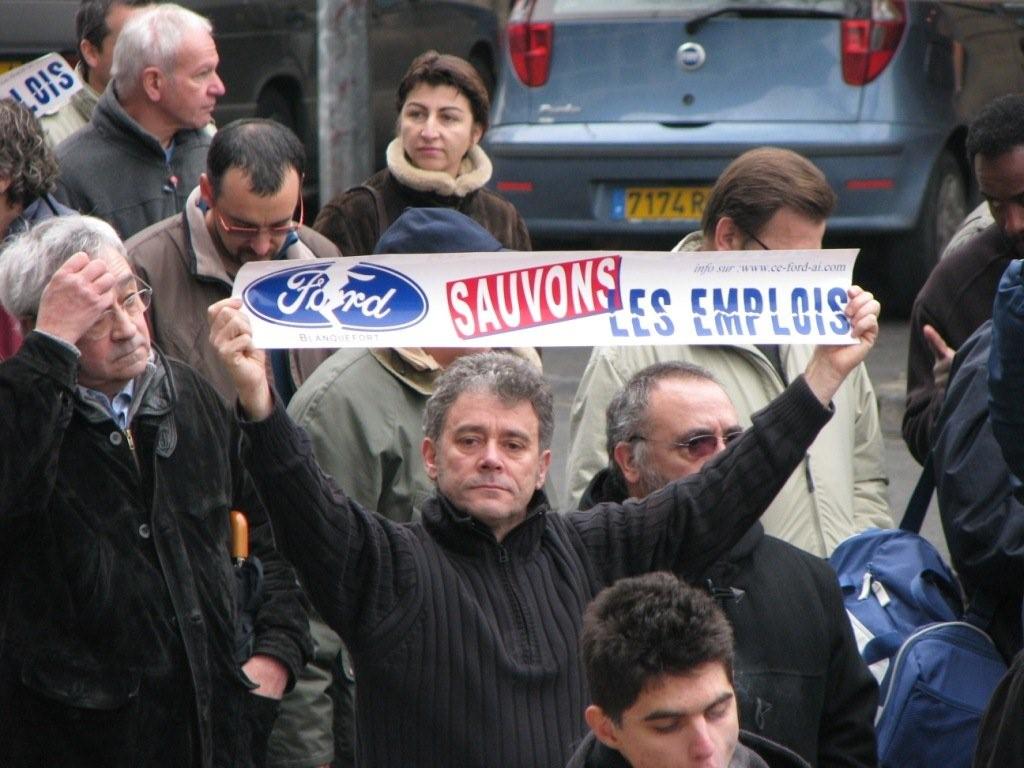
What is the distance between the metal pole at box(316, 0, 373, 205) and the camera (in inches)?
351

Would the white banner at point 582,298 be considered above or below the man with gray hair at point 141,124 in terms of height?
above

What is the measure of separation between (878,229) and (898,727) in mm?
5831

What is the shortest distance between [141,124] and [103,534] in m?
2.43

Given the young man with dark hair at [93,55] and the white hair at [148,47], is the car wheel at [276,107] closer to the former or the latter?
the young man with dark hair at [93,55]

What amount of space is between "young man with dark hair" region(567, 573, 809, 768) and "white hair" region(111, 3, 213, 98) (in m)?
3.03

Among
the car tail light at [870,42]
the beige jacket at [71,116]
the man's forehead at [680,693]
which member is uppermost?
the man's forehead at [680,693]

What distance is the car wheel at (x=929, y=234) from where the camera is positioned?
970cm

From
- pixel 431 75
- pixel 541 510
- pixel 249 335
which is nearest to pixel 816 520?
pixel 541 510

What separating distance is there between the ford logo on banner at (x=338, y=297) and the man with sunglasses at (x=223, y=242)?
85cm

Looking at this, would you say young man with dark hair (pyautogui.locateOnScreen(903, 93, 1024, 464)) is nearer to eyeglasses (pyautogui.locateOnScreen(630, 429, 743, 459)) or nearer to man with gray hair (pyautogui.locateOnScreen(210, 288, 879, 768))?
eyeglasses (pyautogui.locateOnScreen(630, 429, 743, 459))

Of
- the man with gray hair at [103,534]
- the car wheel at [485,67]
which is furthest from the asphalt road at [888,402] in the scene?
the car wheel at [485,67]

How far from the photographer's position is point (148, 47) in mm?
5637

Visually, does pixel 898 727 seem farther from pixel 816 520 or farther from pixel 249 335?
pixel 249 335

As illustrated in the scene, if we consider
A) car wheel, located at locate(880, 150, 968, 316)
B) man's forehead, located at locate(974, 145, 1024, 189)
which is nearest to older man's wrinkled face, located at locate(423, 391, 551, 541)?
man's forehead, located at locate(974, 145, 1024, 189)
